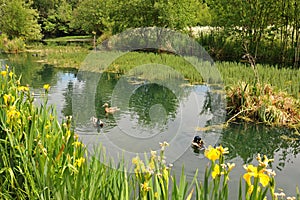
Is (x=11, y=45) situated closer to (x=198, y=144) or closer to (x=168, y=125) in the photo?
(x=168, y=125)

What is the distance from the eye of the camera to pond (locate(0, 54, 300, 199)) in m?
4.77

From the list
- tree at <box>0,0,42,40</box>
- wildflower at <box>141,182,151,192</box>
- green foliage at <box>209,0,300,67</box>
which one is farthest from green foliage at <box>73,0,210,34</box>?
wildflower at <box>141,182,151,192</box>

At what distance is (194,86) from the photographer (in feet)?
30.6

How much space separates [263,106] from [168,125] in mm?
1629

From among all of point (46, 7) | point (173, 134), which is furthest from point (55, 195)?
point (46, 7)

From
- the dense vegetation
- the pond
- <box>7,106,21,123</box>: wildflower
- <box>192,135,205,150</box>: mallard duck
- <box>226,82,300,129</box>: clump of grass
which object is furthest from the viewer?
the dense vegetation

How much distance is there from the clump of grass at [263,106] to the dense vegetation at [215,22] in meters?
0.94

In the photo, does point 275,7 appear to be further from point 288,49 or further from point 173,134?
point 173,134

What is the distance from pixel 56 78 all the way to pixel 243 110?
6408mm

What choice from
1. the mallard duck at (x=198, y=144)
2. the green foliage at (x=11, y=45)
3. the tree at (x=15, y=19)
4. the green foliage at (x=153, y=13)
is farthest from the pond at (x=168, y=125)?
the tree at (x=15, y=19)

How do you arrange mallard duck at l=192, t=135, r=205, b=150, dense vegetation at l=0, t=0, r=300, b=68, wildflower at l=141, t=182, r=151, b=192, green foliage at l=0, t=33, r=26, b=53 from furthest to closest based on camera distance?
green foliage at l=0, t=33, r=26, b=53 < dense vegetation at l=0, t=0, r=300, b=68 < mallard duck at l=192, t=135, r=205, b=150 < wildflower at l=141, t=182, r=151, b=192

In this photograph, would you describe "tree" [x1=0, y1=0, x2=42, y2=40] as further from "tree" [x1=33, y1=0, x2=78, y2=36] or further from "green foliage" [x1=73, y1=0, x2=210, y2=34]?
"tree" [x1=33, y1=0, x2=78, y2=36]

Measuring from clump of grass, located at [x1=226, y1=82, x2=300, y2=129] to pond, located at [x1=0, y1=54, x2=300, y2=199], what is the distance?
0.26 meters

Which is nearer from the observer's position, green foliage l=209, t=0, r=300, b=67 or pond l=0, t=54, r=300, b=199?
pond l=0, t=54, r=300, b=199
